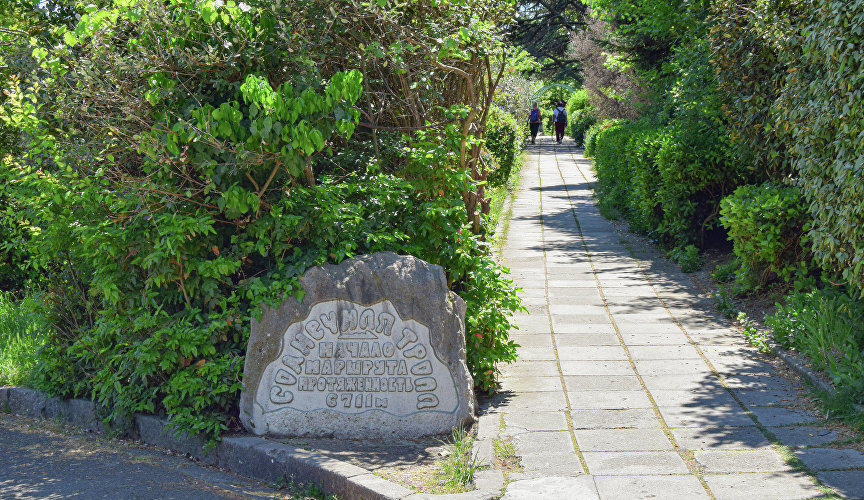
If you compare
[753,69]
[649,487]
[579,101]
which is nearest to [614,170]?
[753,69]

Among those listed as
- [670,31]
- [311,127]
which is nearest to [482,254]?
[311,127]

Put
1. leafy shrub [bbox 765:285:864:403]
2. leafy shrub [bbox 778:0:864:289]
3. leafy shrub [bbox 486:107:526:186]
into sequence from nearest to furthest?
leafy shrub [bbox 778:0:864:289]
leafy shrub [bbox 765:285:864:403]
leafy shrub [bbox 486:107:526:186]

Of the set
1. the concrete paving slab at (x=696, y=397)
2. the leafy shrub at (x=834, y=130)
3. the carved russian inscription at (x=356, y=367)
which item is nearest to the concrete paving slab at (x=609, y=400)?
the concrete paving slab at (x=696, y=397)

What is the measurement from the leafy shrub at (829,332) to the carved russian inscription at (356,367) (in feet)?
8.71

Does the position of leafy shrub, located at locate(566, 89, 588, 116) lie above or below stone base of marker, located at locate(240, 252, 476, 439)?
above

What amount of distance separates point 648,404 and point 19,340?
5.73 meters

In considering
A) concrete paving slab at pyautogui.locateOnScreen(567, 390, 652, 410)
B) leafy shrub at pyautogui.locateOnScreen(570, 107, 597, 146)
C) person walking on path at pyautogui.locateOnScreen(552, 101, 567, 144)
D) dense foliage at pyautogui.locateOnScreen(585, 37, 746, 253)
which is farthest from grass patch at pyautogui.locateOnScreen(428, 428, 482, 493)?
person walking on path at pyautogui.locateOnScreen(552, 101, 567, 144)

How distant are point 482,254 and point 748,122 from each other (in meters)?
3.76

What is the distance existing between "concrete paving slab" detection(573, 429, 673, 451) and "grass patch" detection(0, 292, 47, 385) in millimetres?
4180

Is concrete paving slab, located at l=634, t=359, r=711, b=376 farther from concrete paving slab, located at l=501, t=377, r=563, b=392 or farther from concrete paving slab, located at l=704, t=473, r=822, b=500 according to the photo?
concrete paving slab, located at l=704, t=473, r=822, b=500

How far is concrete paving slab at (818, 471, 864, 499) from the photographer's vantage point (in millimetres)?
4098

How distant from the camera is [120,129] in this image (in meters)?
5.23

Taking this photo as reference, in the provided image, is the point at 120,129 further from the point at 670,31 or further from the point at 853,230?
the point at 670,31

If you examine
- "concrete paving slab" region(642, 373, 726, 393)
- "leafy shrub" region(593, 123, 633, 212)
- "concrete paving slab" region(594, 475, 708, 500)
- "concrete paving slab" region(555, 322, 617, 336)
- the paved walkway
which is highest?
"leafy shrub" region(593, 123, 633, 212)
